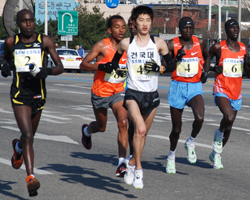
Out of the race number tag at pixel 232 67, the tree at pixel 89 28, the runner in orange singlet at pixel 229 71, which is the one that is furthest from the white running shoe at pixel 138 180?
the tree at pixel 89 28

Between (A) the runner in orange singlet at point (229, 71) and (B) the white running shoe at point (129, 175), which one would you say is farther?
(A) the runner in orange singlet at point (229, 71)

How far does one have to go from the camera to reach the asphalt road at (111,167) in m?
6.61

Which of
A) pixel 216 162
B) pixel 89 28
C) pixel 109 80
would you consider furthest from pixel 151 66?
pixel 89 28

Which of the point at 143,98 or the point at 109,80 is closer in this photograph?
the point at 143,98

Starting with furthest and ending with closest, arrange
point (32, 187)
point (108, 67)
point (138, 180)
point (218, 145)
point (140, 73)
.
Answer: point (218, 145) → point (108, 67) → point (140, 73) → point (138, 180) → point (32, 187)

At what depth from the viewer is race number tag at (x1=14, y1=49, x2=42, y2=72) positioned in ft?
21.6

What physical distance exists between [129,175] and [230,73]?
2619 mm

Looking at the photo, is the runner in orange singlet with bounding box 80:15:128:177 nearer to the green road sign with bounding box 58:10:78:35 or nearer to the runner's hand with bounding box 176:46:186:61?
the runner's hand with bounding box 176:46:186:61

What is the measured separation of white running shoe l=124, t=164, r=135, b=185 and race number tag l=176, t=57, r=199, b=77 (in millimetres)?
1884

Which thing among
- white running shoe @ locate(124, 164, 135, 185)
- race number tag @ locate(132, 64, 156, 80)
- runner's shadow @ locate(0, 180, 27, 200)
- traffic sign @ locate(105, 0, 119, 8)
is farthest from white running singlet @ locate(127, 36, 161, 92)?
traffic sign @ locate(105, 0, 119, 8)

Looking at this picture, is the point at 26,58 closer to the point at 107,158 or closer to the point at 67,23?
the point at 107,158

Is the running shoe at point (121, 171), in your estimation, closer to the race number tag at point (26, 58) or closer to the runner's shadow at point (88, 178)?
the runner's shadow at point (88, 178)

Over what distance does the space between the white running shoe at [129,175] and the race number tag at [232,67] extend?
8.11 feet

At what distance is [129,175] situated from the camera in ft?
21.7
